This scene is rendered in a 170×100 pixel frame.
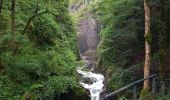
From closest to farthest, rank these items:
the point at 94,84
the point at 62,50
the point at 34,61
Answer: the point at 34,61
the point at 62,50
the point at 94,84

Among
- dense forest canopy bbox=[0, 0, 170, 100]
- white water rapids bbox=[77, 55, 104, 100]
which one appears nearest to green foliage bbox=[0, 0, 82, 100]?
dense forest canopy bbox=[0, 0, 170, 100]

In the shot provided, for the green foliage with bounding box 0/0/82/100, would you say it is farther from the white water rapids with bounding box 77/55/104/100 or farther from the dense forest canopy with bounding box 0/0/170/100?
the white water rapids with bounding box 77/55/104/100

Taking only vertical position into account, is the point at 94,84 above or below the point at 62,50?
below

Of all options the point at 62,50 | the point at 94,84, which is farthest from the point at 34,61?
the point at 94,84

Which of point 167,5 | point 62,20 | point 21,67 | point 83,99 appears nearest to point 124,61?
point 83,99

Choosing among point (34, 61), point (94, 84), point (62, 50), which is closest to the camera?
point (34, 61)

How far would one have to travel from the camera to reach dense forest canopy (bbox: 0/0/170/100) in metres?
11.3

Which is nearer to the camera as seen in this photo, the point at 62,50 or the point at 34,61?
the point at 34,61

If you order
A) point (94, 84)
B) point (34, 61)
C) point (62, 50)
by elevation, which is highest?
point (62, 50)

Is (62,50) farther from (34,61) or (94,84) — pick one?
(94,84)

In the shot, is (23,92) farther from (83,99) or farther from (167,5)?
(167,5)

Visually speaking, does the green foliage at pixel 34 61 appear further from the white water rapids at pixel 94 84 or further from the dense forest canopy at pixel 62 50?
A: the white water rapids at pixel 94 84

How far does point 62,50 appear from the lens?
16.7 metres

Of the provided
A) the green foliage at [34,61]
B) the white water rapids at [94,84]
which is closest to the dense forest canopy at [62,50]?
the green foliage at [34,61]
